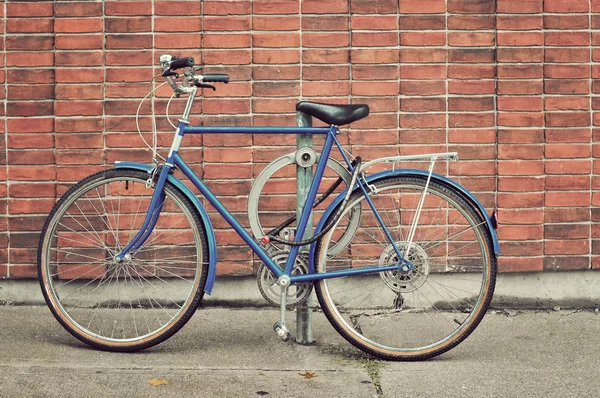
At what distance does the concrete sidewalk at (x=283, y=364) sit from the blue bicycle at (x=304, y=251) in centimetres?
14

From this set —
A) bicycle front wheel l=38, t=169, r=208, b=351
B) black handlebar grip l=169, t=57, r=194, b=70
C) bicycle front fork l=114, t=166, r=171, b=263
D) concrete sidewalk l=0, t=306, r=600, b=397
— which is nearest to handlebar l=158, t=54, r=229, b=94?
black handlebar grip l=169, t=57, r=194, b=70

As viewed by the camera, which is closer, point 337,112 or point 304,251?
point 337,112

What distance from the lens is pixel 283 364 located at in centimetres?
436

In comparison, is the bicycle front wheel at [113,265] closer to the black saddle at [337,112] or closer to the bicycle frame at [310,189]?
the bicycle frame at [310,189]

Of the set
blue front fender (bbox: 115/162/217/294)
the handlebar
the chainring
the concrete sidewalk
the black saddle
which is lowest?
the concrete sidewalk


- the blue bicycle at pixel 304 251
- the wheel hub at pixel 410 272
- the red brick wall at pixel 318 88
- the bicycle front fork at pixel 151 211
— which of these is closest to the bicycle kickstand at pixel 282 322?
the blue bicycle at pixel 304 251

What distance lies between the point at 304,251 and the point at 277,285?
8.3 inches

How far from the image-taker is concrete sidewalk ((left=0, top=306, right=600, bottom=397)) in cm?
397

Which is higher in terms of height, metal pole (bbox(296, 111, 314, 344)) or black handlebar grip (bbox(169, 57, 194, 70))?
black handlebar grip (bbox(169, 57, 194, 70))

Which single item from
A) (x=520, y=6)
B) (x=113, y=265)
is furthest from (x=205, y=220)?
(x=520, y=6)

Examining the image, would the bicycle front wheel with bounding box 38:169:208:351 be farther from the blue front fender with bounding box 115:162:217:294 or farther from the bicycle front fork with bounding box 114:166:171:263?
the blue front fender with bounding box 115:162:217:294

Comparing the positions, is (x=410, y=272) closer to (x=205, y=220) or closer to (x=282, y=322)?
(x=282, y=322)

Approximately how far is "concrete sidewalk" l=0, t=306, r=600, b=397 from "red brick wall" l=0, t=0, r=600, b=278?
503mm

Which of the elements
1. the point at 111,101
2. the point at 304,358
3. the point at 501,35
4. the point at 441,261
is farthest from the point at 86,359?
the point at 501,35
